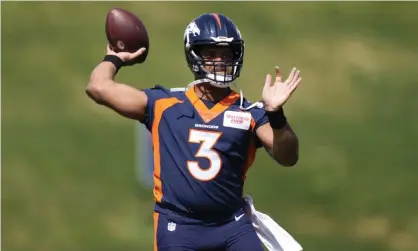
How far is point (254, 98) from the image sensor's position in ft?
39.2

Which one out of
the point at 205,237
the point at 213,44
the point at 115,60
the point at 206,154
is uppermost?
the point at 213,44

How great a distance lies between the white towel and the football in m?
1.03

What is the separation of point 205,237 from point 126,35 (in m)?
1.22

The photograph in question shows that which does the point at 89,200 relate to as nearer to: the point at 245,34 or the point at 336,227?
the point at 336,227

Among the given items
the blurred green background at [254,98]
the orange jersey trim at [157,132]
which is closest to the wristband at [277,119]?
the orange jersey trim at [157,132]

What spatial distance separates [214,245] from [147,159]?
4.94 metres

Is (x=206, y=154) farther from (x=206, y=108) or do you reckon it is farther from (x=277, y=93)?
(x=277, y=93)

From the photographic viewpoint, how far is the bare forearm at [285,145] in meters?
5.21

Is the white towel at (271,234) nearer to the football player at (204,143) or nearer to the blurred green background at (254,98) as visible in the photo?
the football player at (204,143)

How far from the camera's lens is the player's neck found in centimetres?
548

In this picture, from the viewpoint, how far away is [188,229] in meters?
5.35

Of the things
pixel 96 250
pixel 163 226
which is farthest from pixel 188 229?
pixel 96 250

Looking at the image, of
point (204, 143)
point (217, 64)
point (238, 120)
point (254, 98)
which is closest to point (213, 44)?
point (217, 64)

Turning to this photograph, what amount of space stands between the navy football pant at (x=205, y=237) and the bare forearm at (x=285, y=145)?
0.43 metres
